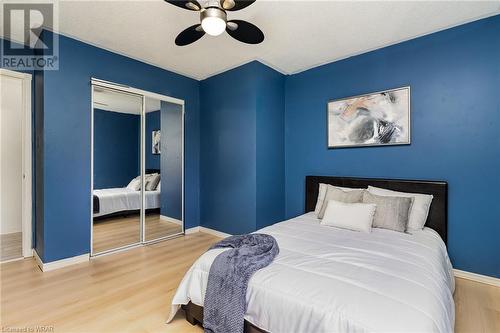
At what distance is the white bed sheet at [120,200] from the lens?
10.9 ft

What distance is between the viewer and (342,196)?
290 centimetres

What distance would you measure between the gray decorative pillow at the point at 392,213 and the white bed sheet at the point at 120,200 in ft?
10.4

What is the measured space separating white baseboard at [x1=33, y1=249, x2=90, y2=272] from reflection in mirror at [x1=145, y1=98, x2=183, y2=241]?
0.86m

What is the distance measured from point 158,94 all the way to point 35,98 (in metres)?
1.50

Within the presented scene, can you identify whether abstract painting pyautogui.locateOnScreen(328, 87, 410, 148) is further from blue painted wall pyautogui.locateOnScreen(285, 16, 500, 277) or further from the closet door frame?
the closet door frame

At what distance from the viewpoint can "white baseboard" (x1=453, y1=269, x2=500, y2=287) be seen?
235 centimetres

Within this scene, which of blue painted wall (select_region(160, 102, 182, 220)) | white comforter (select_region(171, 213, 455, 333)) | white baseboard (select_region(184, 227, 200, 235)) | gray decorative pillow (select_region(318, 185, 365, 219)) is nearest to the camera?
white comforter (select_region(171, 213, 455, 333))

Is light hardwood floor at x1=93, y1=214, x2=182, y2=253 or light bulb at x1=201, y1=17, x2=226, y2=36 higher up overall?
light bulb at x1=201, y1=17, x2=226, y2=36

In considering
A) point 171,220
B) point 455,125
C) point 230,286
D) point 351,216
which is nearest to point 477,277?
point 351,216

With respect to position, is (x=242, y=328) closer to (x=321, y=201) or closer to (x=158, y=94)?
(x=321, y=201)

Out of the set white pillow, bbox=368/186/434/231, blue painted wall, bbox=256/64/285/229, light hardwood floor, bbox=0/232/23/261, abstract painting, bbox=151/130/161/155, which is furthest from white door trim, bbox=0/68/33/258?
white pillow, bbox=368/186/434/231

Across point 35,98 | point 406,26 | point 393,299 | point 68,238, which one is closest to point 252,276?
point 393,299

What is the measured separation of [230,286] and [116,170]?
8.91 feet

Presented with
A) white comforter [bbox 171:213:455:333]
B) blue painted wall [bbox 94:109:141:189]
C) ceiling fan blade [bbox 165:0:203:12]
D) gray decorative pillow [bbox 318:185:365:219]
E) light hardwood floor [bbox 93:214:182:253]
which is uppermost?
ceiling fan blade [bbox 165:0:203:12]
